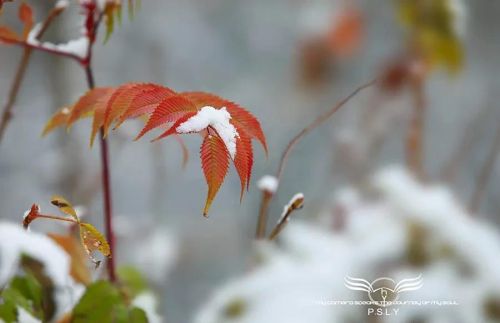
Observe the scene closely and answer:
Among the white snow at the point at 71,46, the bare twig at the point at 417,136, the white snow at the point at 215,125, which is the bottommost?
the white snow at the point at 215,125

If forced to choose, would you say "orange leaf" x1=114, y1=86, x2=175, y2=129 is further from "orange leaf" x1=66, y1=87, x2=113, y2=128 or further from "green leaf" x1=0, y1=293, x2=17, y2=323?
"green leaf" x1=0, y1=293, x2=17, y2=323

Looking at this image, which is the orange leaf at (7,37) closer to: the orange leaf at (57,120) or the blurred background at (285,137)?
the orange leaf at (57,120)

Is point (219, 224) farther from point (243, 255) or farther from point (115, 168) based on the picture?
point (115, 168)

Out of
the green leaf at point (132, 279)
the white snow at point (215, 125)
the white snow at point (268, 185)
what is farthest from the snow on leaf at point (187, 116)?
the green leaf at point (132, 279)

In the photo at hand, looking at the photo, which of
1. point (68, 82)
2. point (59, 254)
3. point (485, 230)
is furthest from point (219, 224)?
point (59, 254)

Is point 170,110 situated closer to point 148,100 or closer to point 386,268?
point 148,100
